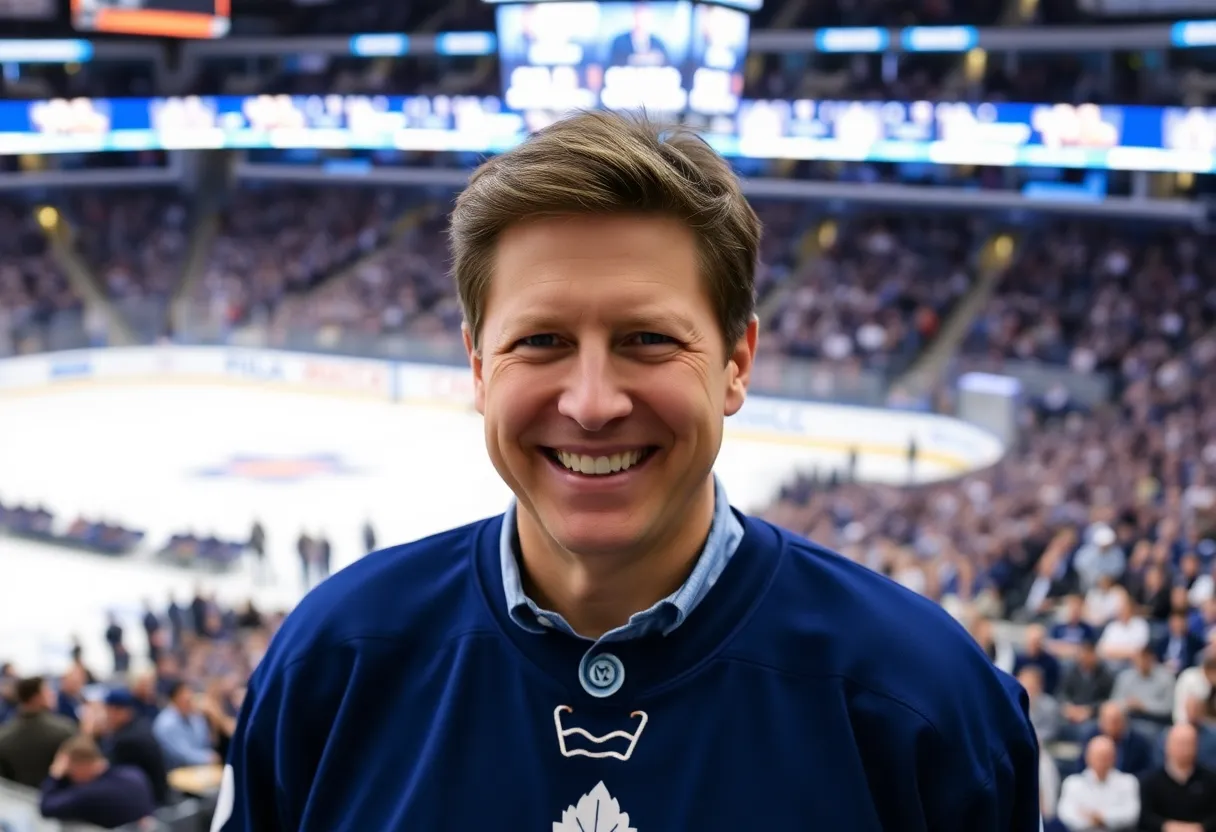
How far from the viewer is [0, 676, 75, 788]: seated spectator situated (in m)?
5.43

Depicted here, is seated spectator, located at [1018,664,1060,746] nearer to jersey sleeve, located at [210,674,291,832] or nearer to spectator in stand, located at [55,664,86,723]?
spectator in stand, located at [55,664,86,723]

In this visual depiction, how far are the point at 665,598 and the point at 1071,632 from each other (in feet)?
22.8

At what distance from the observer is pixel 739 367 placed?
1690 millimetres

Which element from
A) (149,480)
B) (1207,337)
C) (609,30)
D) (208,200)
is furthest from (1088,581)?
(208,200)

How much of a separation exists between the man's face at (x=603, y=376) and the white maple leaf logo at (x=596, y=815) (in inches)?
10.1

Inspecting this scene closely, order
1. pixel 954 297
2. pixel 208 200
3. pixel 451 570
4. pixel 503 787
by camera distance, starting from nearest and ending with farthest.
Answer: pixel 503 787
pixel 451 570
pixel 954 297
pixel 208 200

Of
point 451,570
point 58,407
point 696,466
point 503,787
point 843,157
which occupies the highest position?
point 696,466

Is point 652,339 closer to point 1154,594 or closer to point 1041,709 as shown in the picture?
point 1041,709

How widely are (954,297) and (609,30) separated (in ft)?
32.0

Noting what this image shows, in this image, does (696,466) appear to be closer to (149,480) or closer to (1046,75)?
(149,480)

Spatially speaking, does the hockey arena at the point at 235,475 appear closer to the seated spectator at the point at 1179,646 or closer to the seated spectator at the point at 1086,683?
the seated spectator at the point at 1179,646

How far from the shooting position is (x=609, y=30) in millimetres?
15367

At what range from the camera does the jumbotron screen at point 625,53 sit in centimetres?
1530

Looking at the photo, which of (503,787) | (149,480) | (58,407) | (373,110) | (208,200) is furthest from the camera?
(208,200)
